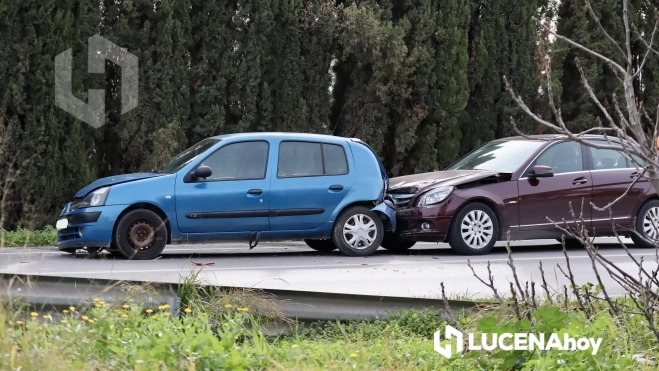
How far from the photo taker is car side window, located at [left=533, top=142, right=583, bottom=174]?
14078 mm

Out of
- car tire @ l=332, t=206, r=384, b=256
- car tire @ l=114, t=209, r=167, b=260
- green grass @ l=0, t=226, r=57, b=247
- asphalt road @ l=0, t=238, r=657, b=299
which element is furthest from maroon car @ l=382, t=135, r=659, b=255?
green grass @ l=0, t=226, r=57, b=247

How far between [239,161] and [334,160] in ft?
4.32

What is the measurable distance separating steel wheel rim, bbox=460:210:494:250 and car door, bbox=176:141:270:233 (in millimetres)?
2727

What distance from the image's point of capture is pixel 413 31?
20953mm

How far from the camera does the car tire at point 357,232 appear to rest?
13.0m

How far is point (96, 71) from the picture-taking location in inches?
692

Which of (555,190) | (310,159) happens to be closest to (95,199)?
(310,159)

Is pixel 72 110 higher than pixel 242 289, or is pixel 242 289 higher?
pixel 72 110

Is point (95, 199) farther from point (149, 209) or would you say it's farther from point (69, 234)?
point (149, 209)

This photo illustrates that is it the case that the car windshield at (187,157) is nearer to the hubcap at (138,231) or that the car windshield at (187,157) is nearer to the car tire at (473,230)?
the hubcap at (138,231)

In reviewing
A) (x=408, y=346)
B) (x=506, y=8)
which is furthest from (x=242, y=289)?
(x=506, y=8)

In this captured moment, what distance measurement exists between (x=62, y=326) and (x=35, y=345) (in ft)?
2.24

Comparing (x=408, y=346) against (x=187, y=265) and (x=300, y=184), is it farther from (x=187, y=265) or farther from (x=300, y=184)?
(x=300, y=184)

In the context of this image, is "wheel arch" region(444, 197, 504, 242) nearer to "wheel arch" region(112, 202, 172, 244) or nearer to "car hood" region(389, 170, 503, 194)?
"car hood" region(389, 170, 503, 194)
